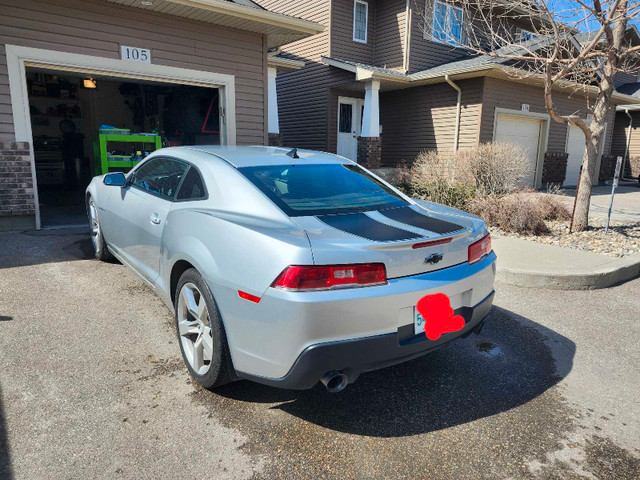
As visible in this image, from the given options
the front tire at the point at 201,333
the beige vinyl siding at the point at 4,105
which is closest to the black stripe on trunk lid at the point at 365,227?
the front tire at the point at 201,333

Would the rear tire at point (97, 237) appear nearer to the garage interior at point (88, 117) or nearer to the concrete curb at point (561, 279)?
the concrete curb at point (561, 279)

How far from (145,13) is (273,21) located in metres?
2.28

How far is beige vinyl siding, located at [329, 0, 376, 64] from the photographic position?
14499 millimetres

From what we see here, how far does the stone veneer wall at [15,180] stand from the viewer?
669 cm

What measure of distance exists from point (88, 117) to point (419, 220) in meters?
13.6

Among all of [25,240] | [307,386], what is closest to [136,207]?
[307,386]

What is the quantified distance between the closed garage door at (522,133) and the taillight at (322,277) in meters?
12.8

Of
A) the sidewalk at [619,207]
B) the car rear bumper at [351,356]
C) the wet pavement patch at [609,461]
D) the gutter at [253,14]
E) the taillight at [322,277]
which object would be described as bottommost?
the wet pavement patch at [609,461]

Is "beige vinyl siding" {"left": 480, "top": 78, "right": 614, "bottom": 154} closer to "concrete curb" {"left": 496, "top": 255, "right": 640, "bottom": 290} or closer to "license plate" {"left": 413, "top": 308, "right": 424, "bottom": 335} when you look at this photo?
"concrete curb" {"left": 496, "top": 255, "right": 640, "bottom": 290}

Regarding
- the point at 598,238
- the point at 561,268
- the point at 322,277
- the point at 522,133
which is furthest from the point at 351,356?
the point at 522,133

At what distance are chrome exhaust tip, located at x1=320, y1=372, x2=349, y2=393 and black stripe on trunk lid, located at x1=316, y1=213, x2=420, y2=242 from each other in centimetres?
72

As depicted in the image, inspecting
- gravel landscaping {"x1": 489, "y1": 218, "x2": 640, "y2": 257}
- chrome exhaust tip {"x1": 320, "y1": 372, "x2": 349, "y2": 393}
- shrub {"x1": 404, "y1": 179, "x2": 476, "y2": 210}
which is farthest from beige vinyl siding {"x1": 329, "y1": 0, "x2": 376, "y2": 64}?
chrome exhaust tip {"x1": 320, "y1": 372, "x2": 349, "y2": 393}

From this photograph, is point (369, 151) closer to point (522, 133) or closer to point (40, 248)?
point (522, 133)

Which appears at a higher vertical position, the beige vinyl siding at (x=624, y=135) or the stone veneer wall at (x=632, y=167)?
the beige vinyl siding at (x=624, y=135)
